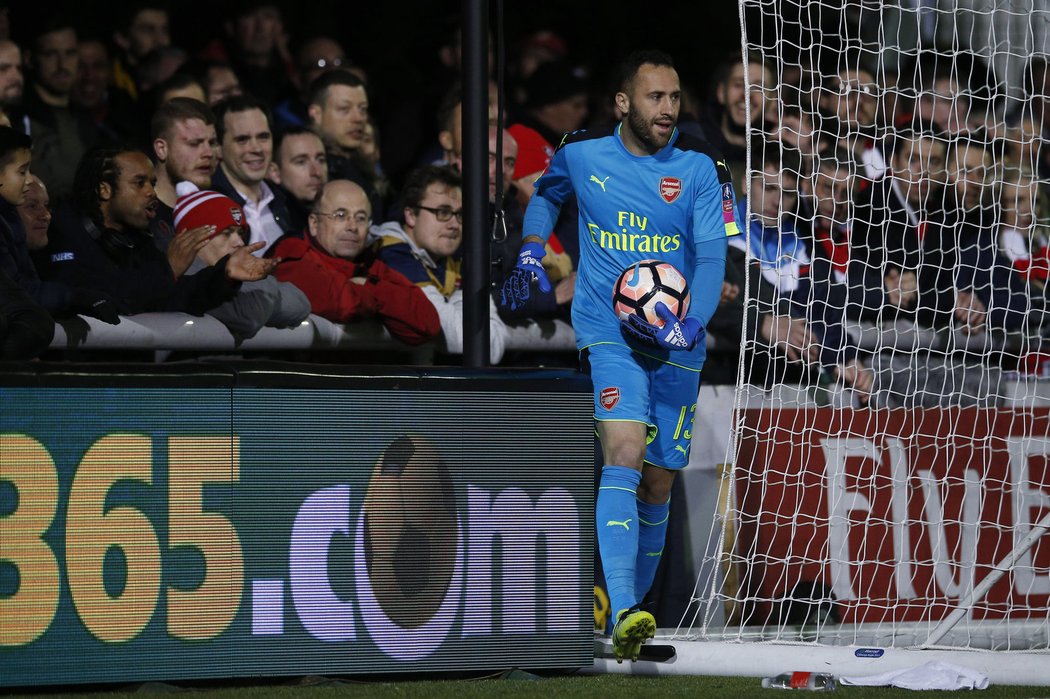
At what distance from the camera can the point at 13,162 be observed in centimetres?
626

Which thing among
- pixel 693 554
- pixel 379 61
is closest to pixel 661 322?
pixel 693 554

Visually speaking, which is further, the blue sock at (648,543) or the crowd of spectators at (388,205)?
the crowd of spectators at (388,205)

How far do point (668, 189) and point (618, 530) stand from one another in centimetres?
146

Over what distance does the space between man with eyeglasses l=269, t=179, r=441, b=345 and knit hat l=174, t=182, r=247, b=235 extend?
0.26 metres

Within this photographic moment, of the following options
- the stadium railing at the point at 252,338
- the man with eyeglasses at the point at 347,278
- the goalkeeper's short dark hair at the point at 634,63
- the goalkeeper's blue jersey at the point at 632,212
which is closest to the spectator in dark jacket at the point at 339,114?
the man with eyeglasses at the point at 347,278

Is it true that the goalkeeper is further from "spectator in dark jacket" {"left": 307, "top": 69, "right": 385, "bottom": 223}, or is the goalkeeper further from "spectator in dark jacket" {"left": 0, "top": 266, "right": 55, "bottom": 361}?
"spectator in dark jacket" {"left": 0, "top": 266, "right": 55, "bottom": 361}

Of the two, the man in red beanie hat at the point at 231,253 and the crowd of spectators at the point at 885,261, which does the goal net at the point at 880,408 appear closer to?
the crowd of spectators at the point at 885,261

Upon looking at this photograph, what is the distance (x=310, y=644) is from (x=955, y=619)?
9.43 feet

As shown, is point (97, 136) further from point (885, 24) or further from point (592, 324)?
point (885, 24)

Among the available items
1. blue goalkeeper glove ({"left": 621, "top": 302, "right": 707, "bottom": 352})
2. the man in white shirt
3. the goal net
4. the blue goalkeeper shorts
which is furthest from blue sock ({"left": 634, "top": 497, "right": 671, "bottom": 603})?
the man in white shirt

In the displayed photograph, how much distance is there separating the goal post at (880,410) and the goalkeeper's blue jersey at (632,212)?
0.87ft

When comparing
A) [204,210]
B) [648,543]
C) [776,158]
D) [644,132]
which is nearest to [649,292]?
[644,132]

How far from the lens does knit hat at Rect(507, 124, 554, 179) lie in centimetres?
816

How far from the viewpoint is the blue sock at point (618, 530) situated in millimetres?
5824
